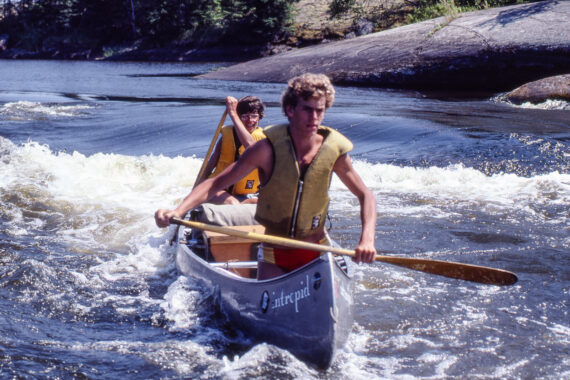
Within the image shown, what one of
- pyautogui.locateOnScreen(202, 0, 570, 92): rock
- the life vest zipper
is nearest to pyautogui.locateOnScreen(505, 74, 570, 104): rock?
pyautogui.locateOnScreen(202, 0, 570, 92): rock

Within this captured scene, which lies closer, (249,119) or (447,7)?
(249,119)

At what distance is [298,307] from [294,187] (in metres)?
0.69

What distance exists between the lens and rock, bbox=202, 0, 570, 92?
14.4 metres

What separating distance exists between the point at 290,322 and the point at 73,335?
159 centimetres

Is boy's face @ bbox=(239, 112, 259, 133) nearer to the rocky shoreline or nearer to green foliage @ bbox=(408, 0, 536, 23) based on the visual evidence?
the rocky shoreline

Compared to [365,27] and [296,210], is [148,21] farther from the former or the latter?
[296,210]

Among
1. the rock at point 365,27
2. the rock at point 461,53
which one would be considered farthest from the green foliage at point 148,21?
the rock at point 461,53

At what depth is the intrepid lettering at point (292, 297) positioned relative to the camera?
12.0 feet

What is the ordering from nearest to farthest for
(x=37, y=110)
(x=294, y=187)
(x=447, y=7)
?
(x=294, y=187), (x=37, y=110), (x=447, y=7)

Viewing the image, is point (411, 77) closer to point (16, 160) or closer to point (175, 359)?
point (16, 160)

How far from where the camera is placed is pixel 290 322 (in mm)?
3838

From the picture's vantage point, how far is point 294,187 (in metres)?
3.72

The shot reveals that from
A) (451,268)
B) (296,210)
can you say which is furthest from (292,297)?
(451,268)

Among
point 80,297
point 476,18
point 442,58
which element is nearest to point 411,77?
point 442,58
